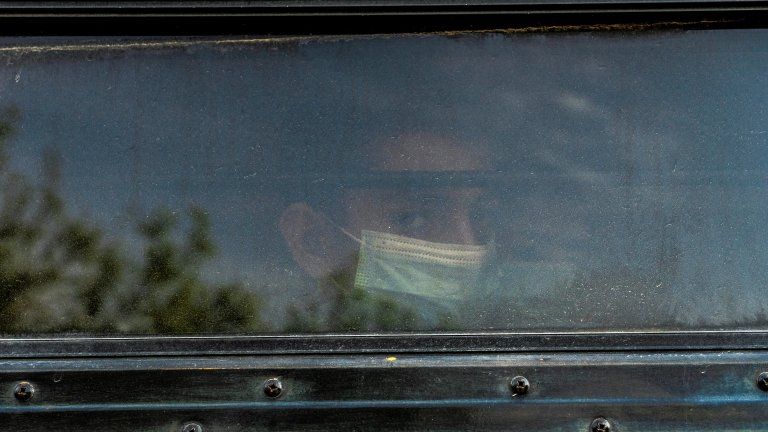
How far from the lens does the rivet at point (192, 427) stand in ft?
5.03

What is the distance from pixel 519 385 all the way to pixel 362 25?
72cm

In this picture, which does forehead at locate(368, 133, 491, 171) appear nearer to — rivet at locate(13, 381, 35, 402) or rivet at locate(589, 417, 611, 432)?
rivet at locate(589, 417, 611, 432)

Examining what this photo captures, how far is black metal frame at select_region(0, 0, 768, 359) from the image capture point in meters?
1.58

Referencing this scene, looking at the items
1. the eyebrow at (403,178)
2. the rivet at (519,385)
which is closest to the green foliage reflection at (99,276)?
the eyebrow at (403,178)

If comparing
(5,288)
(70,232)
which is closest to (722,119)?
(70,232)

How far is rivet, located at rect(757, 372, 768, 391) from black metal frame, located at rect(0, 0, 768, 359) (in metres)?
0.06

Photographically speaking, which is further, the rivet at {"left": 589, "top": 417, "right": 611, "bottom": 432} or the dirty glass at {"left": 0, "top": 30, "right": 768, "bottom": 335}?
the dirty glass at {"left": 0, "top": 30, "right": 768, "bottom": 335}

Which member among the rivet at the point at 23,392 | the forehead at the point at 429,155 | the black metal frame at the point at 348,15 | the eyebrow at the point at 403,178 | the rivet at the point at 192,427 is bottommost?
the rivet at the point at 192,427

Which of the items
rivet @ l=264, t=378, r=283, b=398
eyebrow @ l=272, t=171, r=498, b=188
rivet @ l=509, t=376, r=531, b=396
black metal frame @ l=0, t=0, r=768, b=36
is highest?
black metal frame @ l=0, t=0, r=768, b=36

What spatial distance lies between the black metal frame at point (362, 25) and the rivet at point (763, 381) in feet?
0.18

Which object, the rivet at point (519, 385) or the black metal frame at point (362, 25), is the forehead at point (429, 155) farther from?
the rivet at point (519, 385)


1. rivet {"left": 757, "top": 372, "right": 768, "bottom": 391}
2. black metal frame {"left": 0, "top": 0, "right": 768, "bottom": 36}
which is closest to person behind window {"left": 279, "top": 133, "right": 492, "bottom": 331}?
black metal frame {"left": 0, "top": 0, "right": 768, "bottom": 36}

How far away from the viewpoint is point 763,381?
1.52 m

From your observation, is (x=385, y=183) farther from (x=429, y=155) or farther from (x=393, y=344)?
(x=393, y=344)
